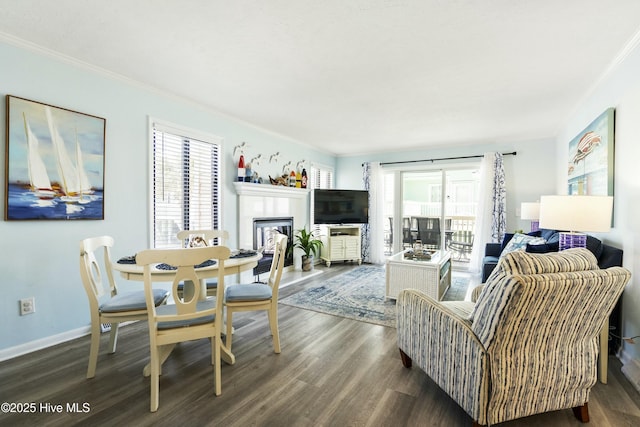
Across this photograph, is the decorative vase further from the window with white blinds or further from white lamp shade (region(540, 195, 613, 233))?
white lamp shade (region(540, 195, 613, 233))

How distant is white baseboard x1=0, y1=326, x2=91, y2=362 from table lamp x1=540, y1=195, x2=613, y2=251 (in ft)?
13.2

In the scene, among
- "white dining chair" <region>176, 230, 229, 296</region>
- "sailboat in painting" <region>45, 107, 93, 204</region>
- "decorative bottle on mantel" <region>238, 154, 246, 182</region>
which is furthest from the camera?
"decorative bottle on mantel" <region>238, 154, 246, 182</region>

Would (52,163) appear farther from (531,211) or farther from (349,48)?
(531,211)

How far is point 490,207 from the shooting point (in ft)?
17.2

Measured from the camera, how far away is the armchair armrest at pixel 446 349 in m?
1.46

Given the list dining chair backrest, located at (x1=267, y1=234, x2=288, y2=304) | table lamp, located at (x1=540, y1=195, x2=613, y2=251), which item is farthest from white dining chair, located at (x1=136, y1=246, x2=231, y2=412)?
table lamp, located at (x1=540, y1=195, x2=613, y2=251)

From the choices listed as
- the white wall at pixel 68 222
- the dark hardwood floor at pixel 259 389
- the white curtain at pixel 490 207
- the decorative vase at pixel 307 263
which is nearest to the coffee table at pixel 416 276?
the dark hardwood floor at pixel 259 389

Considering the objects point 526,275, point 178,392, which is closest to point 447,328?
point 526,275

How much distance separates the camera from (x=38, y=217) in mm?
2434

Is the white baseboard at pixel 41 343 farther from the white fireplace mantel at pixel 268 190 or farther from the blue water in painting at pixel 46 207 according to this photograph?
the white fireplace mantel at pixel 268 190

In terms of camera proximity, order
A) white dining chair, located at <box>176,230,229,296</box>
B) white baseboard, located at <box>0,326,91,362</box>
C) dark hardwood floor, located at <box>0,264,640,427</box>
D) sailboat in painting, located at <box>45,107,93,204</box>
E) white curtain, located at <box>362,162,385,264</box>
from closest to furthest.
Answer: dark hardwood floor, located at <box>0,264,640,427</box> < white baseboard, located at <box>0,326,91,362</box> < sailboat in painting, located at <box>45,107,93,204</box> < white dining chair, located at <box>176,230,229,296</box> < white curtain, located at <box>362,162,385,264</box>

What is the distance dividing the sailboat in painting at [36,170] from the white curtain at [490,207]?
18.8 feet

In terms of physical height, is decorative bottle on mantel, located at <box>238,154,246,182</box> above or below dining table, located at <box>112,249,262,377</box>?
above

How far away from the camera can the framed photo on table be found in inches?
102
